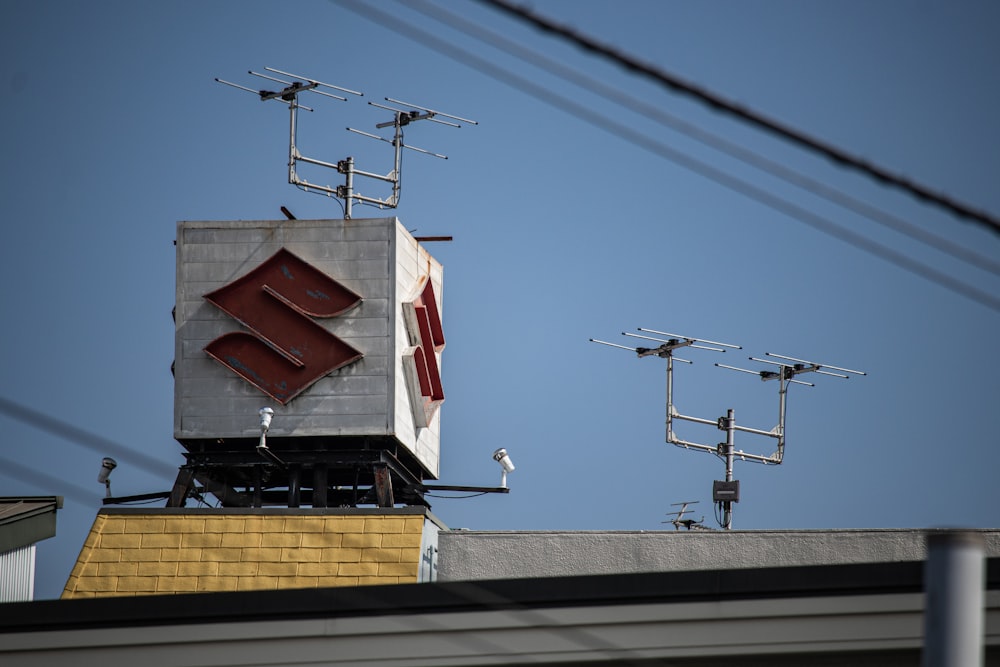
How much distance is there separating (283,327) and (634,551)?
815 centimetres

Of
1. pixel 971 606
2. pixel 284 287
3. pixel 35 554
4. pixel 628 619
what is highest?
pixel 284 287

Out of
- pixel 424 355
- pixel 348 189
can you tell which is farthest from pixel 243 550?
pixel 348 189

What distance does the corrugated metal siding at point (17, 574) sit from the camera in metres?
23.8

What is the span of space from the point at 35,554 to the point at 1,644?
453 inches

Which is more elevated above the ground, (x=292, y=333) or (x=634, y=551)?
(x=292, y=333)

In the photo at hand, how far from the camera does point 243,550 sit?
72.4 feet

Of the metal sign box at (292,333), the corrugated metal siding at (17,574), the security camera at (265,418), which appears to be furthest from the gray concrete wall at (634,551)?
the corrugated metal siding at (17,574)

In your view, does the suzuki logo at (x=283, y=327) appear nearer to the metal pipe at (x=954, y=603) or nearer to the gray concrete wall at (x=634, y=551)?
the gray concrete wall at (x=634, y=551)

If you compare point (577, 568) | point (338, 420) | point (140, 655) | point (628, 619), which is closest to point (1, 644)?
point (140, 655)

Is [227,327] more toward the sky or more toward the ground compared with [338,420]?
more toward the sky

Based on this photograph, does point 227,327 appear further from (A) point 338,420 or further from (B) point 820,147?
(B) point 820,147

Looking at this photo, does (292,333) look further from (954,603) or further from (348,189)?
(954,603)

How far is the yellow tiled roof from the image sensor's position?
21.7 m

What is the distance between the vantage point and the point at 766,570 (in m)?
12.7
